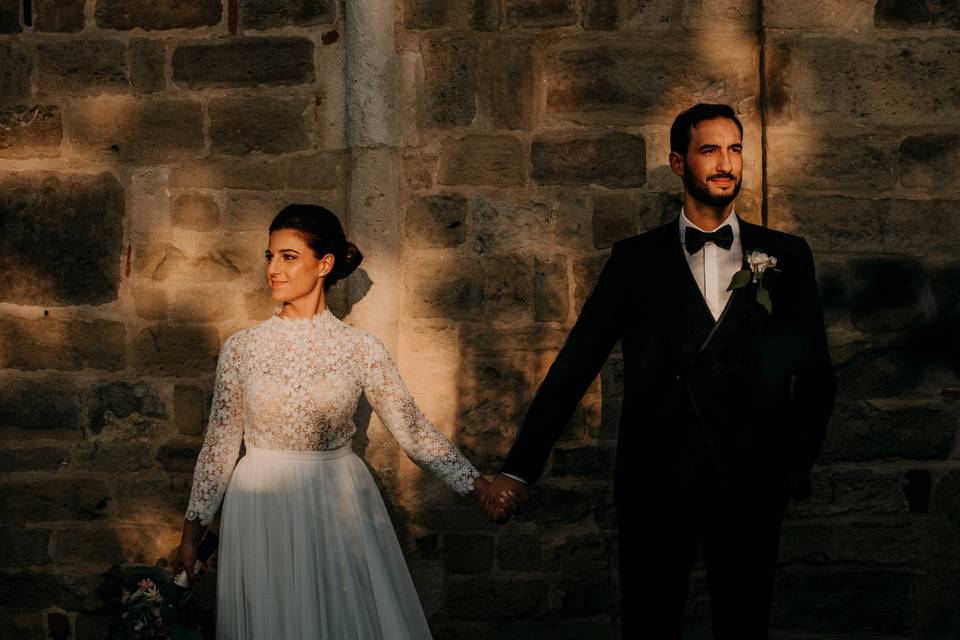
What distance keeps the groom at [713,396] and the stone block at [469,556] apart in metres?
1.07

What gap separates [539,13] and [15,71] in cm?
219

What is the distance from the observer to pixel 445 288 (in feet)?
12.6

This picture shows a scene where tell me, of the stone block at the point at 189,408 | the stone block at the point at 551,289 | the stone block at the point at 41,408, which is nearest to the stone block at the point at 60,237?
the stone block at the point at 41,408

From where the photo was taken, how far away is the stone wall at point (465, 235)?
363cm

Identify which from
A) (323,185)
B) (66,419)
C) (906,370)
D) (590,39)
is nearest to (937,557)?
(906,370)

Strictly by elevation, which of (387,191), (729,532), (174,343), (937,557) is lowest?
(937,557)

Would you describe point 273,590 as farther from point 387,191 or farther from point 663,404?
point 387,191

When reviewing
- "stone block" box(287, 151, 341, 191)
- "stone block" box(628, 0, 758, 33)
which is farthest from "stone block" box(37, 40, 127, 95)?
"stone block" box(628, 0, 758, 33)

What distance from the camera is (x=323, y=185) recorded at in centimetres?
389

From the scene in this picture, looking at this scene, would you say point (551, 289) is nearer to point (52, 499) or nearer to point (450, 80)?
point (450, 80)

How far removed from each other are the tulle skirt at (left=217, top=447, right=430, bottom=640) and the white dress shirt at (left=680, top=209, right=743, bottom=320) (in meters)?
1.24

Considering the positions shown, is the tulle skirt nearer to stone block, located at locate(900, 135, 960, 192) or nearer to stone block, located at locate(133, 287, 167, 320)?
stone block, located at locate(133, 287, 167, 320)

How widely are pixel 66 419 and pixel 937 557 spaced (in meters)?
3.55

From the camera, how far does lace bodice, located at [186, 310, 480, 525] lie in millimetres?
2854
